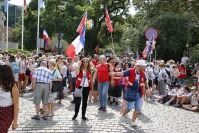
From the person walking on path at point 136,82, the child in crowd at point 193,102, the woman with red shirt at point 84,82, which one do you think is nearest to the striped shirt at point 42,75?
the woman with red shirt at point 84,82

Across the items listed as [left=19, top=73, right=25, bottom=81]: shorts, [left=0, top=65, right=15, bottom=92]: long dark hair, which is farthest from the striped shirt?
[left=19, top=73, right=25, bottom=81]: shorts

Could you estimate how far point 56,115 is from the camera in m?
9.57

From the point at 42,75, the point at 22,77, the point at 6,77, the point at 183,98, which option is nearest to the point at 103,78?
the point at 42,75

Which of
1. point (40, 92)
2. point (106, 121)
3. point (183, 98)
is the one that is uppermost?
point (40, 92)

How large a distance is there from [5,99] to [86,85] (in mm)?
3998

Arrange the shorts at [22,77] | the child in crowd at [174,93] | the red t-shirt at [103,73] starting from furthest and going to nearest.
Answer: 1. the shorts at [22,77]
2. the child in crowd at [174,93]
3. the red t-shirt at [103,73]

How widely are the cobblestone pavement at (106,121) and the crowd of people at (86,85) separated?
0.26 m

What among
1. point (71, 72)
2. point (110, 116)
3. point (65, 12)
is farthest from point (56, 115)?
point (65, 12)

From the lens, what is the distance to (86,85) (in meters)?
8.97

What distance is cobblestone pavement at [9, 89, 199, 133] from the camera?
8125mm

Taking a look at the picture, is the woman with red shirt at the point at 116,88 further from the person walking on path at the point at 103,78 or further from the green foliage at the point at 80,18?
the green foliage at the point at 80,18

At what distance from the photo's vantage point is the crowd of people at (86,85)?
5.12 m

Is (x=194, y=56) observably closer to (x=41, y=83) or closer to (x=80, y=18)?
(x=41, y=83)

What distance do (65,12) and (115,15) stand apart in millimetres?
6113
